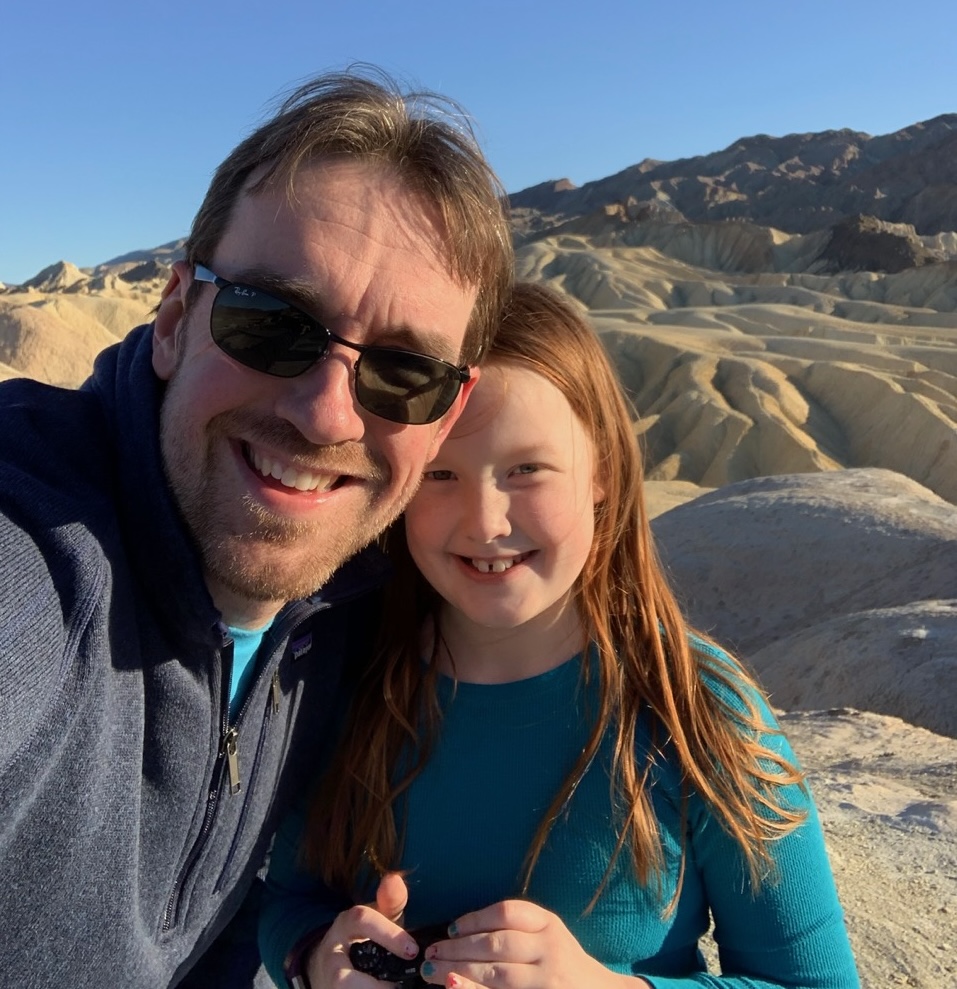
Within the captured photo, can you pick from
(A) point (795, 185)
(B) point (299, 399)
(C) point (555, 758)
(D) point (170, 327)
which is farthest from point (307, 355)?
(A) point (795, 185)

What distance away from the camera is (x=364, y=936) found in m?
1.65

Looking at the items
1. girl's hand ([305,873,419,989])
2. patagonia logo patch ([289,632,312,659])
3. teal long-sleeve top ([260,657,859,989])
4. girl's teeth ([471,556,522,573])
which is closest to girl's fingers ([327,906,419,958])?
girl's hand ([305,873,419,989])

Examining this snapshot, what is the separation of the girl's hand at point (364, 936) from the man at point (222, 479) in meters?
0.32

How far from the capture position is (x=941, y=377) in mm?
25391

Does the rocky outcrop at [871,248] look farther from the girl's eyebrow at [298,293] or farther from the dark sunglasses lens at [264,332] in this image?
the dark sunglasses lens at [264,332]

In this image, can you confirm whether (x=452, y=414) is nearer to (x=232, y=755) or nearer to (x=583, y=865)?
(x=232, y=755)

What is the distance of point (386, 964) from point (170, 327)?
1.21 metres

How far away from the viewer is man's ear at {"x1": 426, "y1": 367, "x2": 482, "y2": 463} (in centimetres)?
187

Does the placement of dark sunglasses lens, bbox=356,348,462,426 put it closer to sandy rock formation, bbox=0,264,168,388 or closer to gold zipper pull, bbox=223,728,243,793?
gold zipper pull, bbox=223,728,243,793

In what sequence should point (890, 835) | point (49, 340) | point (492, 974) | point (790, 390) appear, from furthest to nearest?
1. point (790, 390)
2. point (49, 340)
3. point (890, 835)
4. point (492, 974)

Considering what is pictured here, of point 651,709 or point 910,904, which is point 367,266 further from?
point 910,904

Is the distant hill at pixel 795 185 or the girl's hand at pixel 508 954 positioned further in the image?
the distant hill at pixel 795 185

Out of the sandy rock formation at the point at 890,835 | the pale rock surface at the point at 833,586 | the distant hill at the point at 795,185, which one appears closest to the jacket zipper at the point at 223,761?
the sandy rock formation at the point at 890,835

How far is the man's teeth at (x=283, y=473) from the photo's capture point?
1744mm
